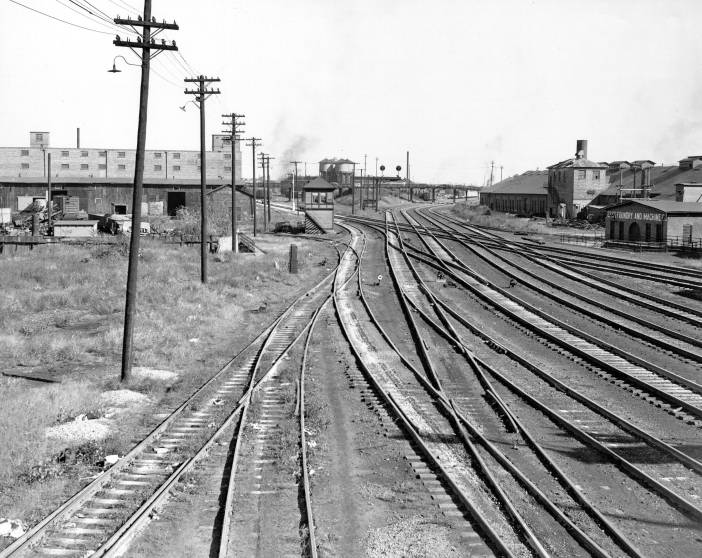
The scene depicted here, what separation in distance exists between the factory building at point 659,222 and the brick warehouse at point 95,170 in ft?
141

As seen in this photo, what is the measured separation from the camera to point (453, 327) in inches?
981

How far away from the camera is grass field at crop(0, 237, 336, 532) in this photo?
12.2m

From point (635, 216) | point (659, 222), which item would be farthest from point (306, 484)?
point (635, 216)

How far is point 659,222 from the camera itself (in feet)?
175

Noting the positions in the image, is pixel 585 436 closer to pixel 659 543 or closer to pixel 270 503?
pixel 659 543

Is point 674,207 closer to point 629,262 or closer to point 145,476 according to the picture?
point 629,262

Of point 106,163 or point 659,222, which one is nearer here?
point 659,222

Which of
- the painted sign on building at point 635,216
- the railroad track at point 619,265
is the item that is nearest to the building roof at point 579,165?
the painted sign on building at point 635,216

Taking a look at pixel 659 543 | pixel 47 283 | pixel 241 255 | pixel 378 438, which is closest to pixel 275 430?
pixel 378 438

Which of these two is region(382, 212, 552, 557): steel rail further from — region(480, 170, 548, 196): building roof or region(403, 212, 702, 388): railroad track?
region(480, 170, 548, 196): building roof

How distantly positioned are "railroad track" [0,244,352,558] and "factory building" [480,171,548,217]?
80.6 metres

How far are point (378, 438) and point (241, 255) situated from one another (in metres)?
34.6

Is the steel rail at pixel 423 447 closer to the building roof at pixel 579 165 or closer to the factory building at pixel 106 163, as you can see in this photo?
the building roof at pixel 579 165

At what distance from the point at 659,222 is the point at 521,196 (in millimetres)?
47206
